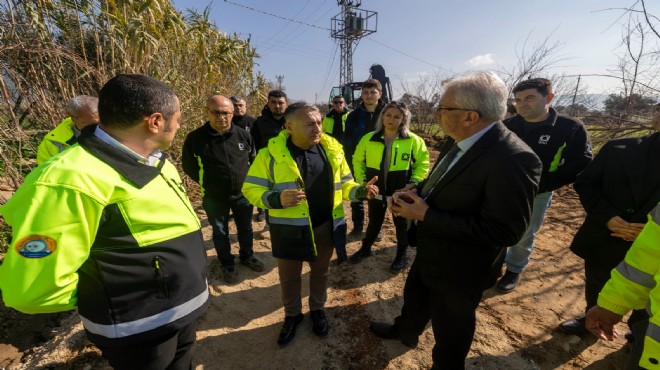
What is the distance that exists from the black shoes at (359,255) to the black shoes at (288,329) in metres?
1.24

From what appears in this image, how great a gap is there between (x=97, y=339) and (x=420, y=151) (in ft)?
9.97

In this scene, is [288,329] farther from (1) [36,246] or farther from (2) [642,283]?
(2) [642,283]

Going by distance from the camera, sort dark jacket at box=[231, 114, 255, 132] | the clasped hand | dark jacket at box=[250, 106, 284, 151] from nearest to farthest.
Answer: the clasped hand → dark jacket at box=[250, 106, 284, 151] → dark jacket at box=[231, 114, 255, 132]

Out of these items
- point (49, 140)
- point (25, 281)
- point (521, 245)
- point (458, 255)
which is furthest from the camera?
point (521, 245)

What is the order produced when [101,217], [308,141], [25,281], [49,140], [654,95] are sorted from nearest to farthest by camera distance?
1. [25,281]
2. [101,217]
3. [308,141]
4. [49,140]
5. [654,95]

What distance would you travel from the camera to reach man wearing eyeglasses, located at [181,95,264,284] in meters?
3.09

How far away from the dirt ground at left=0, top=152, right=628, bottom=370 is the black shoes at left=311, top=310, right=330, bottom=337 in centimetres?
6

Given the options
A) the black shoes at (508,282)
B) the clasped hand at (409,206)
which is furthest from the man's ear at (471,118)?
the black shoes at (508,282)

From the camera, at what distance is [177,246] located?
52.5 inches

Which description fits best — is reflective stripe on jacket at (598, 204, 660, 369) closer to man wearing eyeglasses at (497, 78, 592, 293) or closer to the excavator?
man wearing eyeglasses at (497, 78, 592, 293)

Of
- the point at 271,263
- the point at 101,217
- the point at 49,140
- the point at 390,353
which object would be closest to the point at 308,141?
the point at 101,217

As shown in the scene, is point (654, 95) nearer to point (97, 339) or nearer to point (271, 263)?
point (271, 263)

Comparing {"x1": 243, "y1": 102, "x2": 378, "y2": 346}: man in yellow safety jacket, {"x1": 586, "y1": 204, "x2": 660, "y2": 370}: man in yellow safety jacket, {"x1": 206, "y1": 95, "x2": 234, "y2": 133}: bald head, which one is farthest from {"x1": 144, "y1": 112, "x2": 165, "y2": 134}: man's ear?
{"x1": 586, "y1": 204, "x2": 660, "y2": 370}: man in yellow safety jacket

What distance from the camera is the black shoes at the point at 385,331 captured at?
246cm
